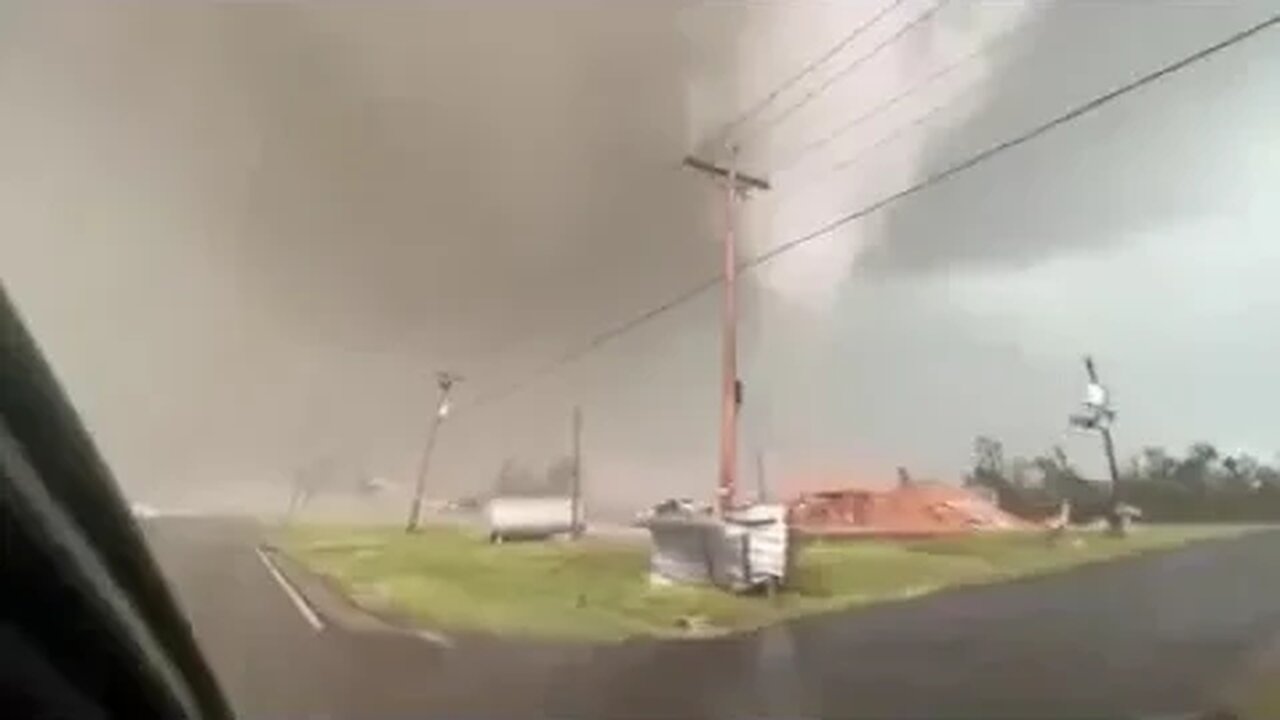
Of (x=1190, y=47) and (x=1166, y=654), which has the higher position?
(x=1190, y=47)

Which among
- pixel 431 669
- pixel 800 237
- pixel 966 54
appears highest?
pixel 966 54

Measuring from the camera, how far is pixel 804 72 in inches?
38.1

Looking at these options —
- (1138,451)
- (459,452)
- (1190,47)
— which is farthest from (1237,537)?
(459,452)

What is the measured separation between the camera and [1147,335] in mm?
951

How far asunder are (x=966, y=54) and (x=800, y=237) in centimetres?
14

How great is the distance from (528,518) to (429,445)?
64mm

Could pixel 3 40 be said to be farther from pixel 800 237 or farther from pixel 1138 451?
pixel 1138 451

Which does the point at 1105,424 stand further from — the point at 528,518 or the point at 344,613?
the point at 344,613

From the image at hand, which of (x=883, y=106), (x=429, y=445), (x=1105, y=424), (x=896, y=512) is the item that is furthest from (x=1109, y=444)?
(x=429, y=445)

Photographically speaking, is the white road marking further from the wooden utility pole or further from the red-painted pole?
the wooden utility pole

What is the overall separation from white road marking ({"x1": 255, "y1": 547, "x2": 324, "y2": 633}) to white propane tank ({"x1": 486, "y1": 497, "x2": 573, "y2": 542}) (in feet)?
0.33

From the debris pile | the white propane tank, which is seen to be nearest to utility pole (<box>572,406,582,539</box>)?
the white propane tank

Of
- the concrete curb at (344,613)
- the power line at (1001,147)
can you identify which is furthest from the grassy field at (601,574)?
the power line at (1001,147)

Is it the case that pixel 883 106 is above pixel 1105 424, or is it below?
above
